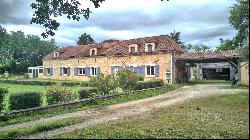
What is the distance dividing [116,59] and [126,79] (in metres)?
15.6

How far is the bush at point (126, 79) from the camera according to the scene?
23.9 m

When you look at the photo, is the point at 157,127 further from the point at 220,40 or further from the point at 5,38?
the point at 5,38

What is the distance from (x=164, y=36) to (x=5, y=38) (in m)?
59.7

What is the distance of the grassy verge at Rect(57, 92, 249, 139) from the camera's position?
9.49m

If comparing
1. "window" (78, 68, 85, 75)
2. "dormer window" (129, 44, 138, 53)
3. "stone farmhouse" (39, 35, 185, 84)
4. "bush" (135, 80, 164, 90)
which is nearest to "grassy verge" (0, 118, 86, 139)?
"bush" (135, 80, 164, 90)

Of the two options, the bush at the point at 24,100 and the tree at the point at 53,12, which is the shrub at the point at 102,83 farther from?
the tree at the point at 53,12

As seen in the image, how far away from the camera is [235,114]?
13711 millimetres

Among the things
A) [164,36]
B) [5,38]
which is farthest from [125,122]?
[5,38]

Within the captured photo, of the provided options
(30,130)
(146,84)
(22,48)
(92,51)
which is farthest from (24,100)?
(22,48)

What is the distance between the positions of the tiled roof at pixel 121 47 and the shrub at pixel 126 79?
11.0 m

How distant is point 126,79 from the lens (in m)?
24.0

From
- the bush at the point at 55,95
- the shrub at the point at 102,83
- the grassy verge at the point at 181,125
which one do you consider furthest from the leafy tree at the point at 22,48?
the grassy verge at the point at 181,125

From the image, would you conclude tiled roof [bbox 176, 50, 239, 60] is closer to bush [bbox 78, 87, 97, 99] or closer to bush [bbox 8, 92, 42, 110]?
bush [bbox 78, 87, 97, 99]

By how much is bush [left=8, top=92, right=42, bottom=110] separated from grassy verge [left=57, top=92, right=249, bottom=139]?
536 centimetres
